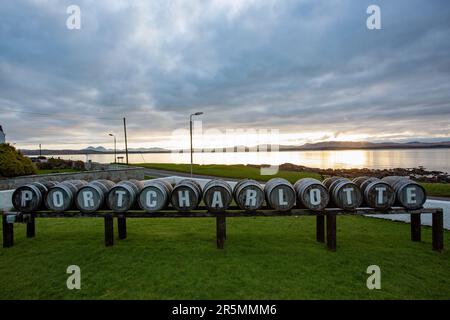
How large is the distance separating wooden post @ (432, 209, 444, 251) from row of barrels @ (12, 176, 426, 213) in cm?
50

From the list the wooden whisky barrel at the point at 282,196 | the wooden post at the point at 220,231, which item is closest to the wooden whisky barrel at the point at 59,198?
the wooden post at the point at 220,231

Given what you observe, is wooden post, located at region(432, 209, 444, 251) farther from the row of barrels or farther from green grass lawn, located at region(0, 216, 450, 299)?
the row of barrels

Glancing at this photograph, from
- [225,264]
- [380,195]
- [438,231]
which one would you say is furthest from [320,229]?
[225,264]

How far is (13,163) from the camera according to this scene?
14742 mm

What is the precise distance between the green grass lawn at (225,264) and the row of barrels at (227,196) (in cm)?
101

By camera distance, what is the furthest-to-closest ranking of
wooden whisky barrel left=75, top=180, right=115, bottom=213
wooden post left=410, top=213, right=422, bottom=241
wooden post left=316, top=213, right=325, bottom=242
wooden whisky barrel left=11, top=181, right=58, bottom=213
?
wooden post left=316, top=213, right=325, bottom=242 → wooden post left=410, top=213, right=422, bottom=241 → wooden whisky barrel left=11, top=181, right=58, bottom=213 → wooden whisky barrel left=75, top=180, right=115, bottom=213

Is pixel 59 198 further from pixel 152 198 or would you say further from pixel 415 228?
pixel 415 228

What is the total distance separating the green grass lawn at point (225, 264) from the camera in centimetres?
412

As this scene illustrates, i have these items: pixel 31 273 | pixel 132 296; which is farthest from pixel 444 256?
pixel 31 273

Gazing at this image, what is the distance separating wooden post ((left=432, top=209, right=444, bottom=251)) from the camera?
581cm

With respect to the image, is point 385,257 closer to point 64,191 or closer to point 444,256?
point 444,256

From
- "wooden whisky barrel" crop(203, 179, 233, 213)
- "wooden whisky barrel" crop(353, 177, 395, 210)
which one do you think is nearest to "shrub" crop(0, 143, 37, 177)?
"wooden whisky barrel" crop(203, 179, 233, 213)
